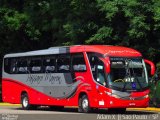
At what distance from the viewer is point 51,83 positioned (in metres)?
28.7

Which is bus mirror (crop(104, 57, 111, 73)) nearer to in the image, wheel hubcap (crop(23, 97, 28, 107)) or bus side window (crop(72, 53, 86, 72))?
bus side window (crop(72, 53, 86, 72))

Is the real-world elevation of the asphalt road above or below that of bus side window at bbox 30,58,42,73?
below

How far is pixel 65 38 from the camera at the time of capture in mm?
36594

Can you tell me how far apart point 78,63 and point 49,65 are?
9.36 feet

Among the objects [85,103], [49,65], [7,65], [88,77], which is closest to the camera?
[88,77]

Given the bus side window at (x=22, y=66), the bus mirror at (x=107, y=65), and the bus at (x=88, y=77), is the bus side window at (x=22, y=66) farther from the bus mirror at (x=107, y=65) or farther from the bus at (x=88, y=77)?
the bus mirror at (x=107, y=65)

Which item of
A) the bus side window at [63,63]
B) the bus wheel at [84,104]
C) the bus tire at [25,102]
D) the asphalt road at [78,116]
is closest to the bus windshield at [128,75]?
the asphalt road at [78,116]

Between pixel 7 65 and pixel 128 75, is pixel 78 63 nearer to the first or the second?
pixel 128 75

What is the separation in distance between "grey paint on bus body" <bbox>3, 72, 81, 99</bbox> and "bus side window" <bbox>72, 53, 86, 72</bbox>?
22.2 inches

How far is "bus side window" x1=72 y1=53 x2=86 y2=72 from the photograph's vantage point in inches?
1027

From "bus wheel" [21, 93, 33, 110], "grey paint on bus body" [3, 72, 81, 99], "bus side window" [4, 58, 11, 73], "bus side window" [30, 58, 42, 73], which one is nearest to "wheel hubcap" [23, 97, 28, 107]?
"bus wheel" [21, 93, 33, 110]

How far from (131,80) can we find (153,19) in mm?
6580

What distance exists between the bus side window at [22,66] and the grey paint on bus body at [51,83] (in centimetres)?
24

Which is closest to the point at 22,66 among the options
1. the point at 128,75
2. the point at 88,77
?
the point at 88,77
